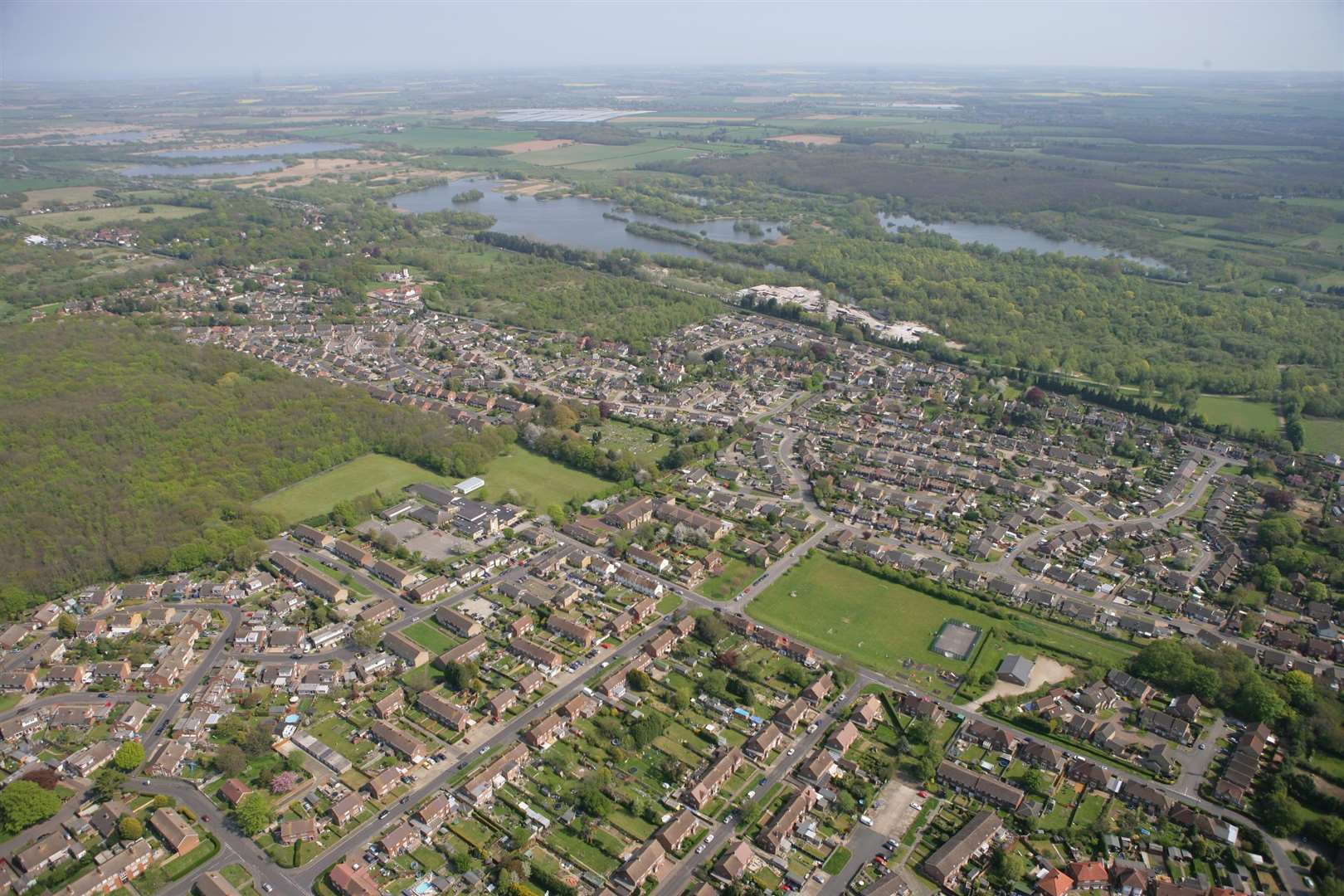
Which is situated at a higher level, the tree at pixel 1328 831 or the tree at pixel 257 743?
the tree at pixel 257 743

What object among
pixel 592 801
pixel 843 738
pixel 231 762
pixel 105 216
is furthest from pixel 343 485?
pixel 105 216

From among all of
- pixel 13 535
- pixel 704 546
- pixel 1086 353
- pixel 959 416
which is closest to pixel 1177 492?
pixel 959 416

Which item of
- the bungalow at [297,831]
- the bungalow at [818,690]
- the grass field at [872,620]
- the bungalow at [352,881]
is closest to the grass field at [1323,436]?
the grass field at [872,620]

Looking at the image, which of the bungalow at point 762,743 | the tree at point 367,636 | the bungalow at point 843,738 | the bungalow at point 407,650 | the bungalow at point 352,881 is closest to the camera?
the bungalow at point 352,881

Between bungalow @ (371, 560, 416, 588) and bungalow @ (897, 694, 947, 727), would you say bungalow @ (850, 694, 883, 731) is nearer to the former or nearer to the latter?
bungalow @ (897, 694, 947, 727)

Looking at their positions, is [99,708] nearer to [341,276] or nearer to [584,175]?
[341,276]

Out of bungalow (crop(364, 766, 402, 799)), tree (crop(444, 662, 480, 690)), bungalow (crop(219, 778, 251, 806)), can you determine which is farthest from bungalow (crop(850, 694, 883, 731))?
bungalow (crop(219, 778, 251, 806))

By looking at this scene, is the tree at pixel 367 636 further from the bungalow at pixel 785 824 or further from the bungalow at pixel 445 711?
the bungalow at pixel 785 824
